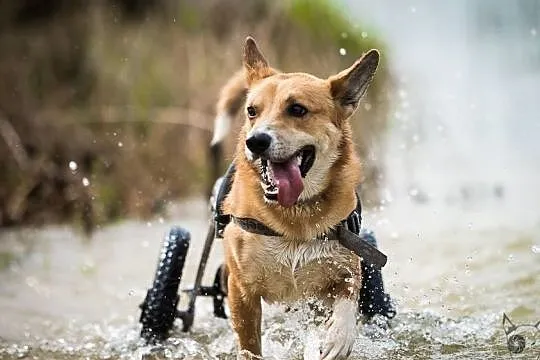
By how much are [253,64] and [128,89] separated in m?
8.16

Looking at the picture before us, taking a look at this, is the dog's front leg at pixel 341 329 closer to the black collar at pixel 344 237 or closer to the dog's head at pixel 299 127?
the black collar at pixel 344 237

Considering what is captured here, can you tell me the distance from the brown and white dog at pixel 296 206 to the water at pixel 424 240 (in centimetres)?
29

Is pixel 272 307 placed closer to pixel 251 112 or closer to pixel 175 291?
pixel 175 291

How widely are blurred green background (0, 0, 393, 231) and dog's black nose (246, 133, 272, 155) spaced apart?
20.2 feet

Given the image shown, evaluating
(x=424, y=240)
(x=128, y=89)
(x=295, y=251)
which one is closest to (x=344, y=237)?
(x=295, y=251)

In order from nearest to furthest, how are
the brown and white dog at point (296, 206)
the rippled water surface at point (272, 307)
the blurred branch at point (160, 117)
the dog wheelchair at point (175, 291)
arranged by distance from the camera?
the brown and white dog at point (296, 206) → the rippled water surface at point (272, 307) → the dog wheelchair at point (175, 291) → the blurred branch at point (160, 117)

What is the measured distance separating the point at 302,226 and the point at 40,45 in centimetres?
901

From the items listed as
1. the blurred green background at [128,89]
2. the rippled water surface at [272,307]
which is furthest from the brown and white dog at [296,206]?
the blurred green background at [128,89]

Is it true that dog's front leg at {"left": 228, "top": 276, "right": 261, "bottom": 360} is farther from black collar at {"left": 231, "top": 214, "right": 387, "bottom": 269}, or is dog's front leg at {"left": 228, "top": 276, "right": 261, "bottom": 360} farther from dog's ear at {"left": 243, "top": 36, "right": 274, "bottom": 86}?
dog's ear at {"left": 243, "top": 36, "right": 274, "bottom": 86}

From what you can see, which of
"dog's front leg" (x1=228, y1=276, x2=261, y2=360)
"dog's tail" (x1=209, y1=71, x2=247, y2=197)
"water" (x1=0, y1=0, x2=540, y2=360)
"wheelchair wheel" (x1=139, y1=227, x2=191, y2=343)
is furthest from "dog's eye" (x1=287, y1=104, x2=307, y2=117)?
"wheelchair wheel" (x1=139, y1=227, x2=191, y2=343)

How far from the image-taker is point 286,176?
4188mm

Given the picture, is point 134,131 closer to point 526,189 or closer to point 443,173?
point 443,173

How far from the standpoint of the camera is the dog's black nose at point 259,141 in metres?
4.07

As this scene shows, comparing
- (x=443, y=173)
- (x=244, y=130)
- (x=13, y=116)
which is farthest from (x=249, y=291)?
(x=13, y=116)
